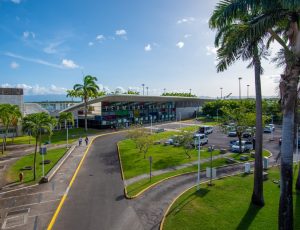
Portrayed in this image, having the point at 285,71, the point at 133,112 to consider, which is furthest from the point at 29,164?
the point at 133,112

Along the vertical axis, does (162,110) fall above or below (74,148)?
above

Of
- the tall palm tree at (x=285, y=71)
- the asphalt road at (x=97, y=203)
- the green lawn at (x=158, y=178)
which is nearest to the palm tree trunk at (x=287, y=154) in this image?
the tall palm tree at (x=285, y=71)

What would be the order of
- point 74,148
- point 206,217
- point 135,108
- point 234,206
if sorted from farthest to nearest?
1. point 135,108
2. point 74,148
3. point 234,206
4. point 206,217

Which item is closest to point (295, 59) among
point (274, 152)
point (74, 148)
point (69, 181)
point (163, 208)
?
point (163, 208)

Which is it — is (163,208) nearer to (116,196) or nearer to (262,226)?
(116,196)

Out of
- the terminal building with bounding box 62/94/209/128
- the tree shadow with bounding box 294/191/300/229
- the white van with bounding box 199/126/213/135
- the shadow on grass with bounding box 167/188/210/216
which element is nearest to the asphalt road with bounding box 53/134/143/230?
the shadow on grass with bounding box 167/188/210/216

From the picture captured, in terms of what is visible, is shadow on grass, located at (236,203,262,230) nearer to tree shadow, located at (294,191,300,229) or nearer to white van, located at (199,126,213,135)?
tree shadow, located at (294,191,300,229)

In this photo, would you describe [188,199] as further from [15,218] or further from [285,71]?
[15,218]

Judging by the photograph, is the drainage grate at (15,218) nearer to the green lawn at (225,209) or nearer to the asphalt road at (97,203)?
the asphalt road at (97,203)
